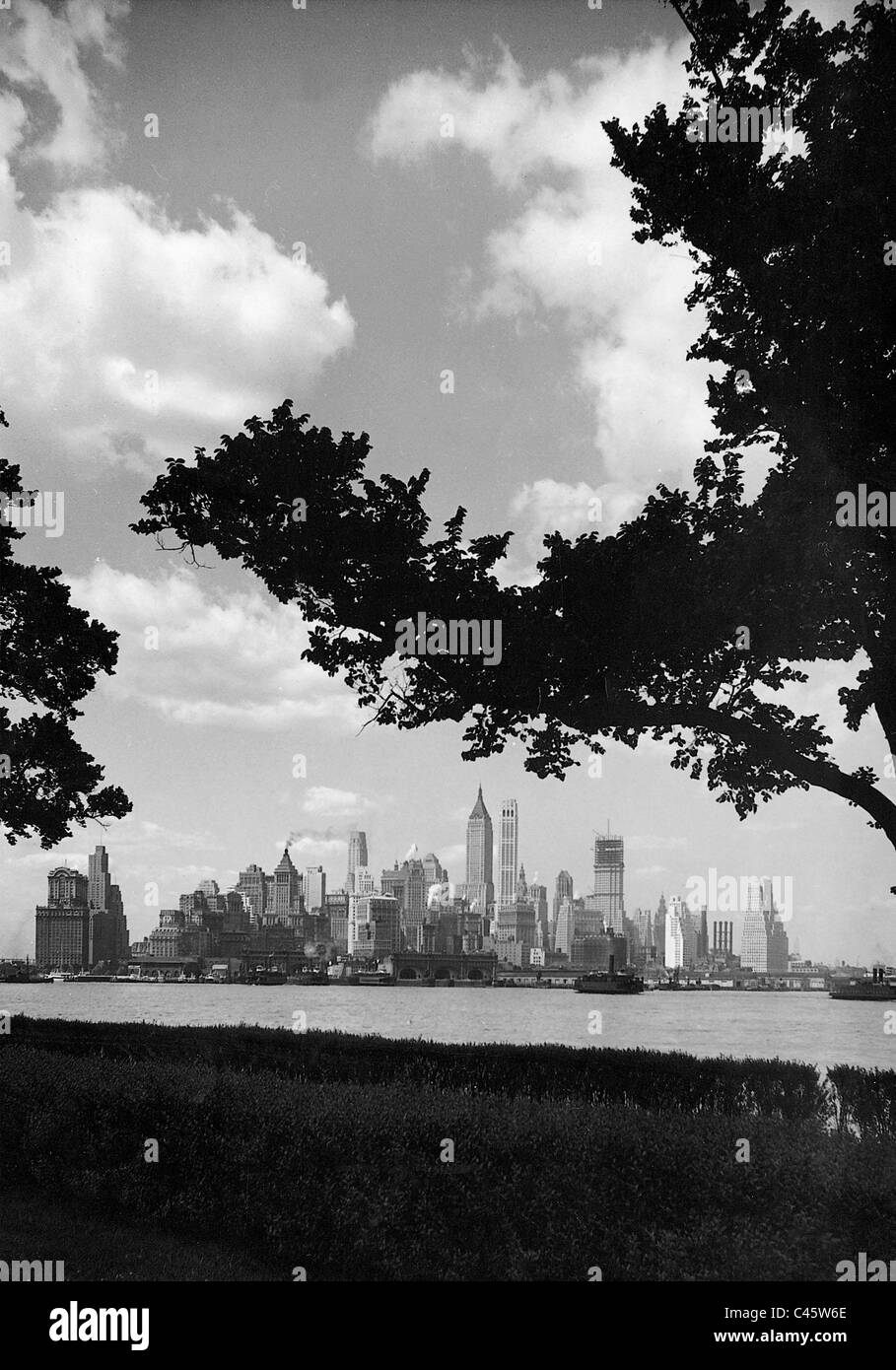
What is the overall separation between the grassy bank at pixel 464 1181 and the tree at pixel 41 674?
54.3 ft

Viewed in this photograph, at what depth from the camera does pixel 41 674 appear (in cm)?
2889

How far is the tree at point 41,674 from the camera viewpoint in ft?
93.5

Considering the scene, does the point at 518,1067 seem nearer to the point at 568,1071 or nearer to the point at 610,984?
the point at 568,1071

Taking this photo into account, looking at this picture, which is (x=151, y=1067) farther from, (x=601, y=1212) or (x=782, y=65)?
(x=782, y=65)

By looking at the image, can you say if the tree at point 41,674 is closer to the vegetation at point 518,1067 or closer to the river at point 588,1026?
the vegetation at point 518,1067

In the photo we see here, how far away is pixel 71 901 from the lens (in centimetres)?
17138

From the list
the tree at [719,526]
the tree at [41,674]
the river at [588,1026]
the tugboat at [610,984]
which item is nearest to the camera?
the tree at [719,526]

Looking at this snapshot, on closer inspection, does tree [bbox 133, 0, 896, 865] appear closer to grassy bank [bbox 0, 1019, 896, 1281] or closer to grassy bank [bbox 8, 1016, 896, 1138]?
grassy bank [bbox 8, 1016, 896, 1138]

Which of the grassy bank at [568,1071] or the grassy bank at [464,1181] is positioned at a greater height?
the grassy bank at [464,1181]

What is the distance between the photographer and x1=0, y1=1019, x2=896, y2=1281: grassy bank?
9.34m

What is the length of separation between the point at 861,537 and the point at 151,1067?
1260 cm

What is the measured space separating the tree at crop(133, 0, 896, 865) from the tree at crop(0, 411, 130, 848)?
10.7 metres

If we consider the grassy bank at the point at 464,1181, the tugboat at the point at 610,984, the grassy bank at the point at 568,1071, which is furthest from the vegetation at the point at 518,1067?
the tugboat at the point at 610,984
